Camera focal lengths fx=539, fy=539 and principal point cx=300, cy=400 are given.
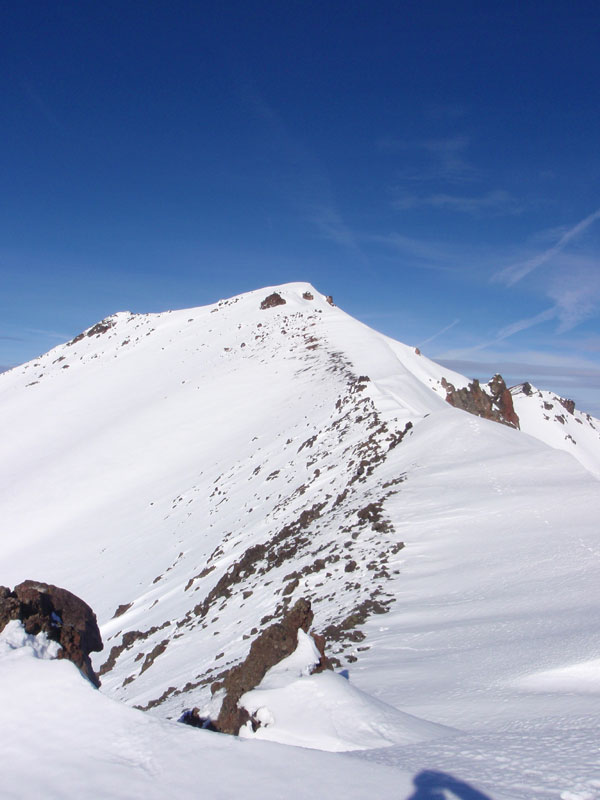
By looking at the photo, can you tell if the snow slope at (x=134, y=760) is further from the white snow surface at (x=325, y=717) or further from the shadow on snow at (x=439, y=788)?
the white snow surface at (x=325, y=717)

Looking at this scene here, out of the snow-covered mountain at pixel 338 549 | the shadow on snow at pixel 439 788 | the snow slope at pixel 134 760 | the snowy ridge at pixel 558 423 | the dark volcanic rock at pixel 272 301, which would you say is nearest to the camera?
the shadow on snow at pixel 439 788

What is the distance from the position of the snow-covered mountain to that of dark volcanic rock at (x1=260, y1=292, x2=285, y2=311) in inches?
607

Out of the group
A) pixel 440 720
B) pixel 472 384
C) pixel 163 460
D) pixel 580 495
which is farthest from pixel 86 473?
pixel 472 384

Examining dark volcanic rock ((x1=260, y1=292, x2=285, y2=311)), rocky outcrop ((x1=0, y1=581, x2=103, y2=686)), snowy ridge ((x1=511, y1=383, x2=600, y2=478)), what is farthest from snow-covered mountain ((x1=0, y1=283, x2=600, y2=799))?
snowy ridge ((x1=511, y1=383, x2=600, y2=478))

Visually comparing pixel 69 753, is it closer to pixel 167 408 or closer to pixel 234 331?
pixel 167 408

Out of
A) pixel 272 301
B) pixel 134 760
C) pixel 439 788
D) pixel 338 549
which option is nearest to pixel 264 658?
pixel 134 760

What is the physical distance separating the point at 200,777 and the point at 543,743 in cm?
286

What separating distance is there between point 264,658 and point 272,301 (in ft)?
185

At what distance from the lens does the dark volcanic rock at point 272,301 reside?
61062 millimetres

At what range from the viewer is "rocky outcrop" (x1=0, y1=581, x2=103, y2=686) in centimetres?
732

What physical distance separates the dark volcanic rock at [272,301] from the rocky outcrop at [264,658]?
5481cm

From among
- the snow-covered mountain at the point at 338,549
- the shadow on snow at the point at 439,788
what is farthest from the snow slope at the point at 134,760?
the snow-covered mountain at the point at 338,549

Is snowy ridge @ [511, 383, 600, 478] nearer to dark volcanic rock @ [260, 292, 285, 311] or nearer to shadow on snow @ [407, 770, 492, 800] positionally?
dark volcanic rock @ [260, 292, 285, 311]

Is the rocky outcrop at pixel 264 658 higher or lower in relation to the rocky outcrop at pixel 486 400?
lower
